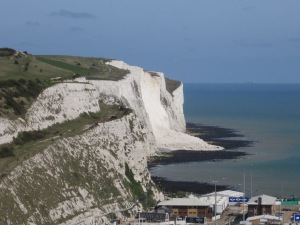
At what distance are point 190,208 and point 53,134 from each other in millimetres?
11503

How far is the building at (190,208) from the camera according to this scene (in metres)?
54.9

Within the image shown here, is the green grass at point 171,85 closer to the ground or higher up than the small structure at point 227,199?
higher up

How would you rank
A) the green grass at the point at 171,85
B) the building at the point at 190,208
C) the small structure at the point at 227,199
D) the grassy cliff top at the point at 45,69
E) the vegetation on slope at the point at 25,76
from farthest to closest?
the green grass at the point at 171,85 < the grassy cliff top at the point at 45,69 < the vegetation on slope at the point at 25,76 < the small structure at the point at 227,199 < the building at the point at 190,208

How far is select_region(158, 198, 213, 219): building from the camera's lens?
180 feet

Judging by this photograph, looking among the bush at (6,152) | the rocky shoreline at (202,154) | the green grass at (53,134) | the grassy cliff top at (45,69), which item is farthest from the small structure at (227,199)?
the grassy cliff top at (45,69)

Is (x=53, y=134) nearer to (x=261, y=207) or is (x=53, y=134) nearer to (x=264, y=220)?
(x=261, y=207)

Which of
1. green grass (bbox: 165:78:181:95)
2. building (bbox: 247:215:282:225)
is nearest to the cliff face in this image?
building (bbox: 247:215:282:225)

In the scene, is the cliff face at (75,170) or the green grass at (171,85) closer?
the cliff face at (75,170)

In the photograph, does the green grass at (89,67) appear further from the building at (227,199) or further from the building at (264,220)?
the building at (264,220)

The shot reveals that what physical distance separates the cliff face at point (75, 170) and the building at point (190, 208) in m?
2.52

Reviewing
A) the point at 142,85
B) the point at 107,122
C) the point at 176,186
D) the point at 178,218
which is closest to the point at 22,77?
the point at 107,122

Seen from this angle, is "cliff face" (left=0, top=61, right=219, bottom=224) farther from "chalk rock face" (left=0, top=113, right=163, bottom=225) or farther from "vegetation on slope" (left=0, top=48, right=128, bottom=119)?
"vegetation on slope" (left=0, top=48, right=128, bottom=119)

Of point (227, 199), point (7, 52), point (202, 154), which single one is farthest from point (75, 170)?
point (202, 154)

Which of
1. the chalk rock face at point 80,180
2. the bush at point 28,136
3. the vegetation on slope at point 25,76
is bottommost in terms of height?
the chalk rock face at point 80,180
